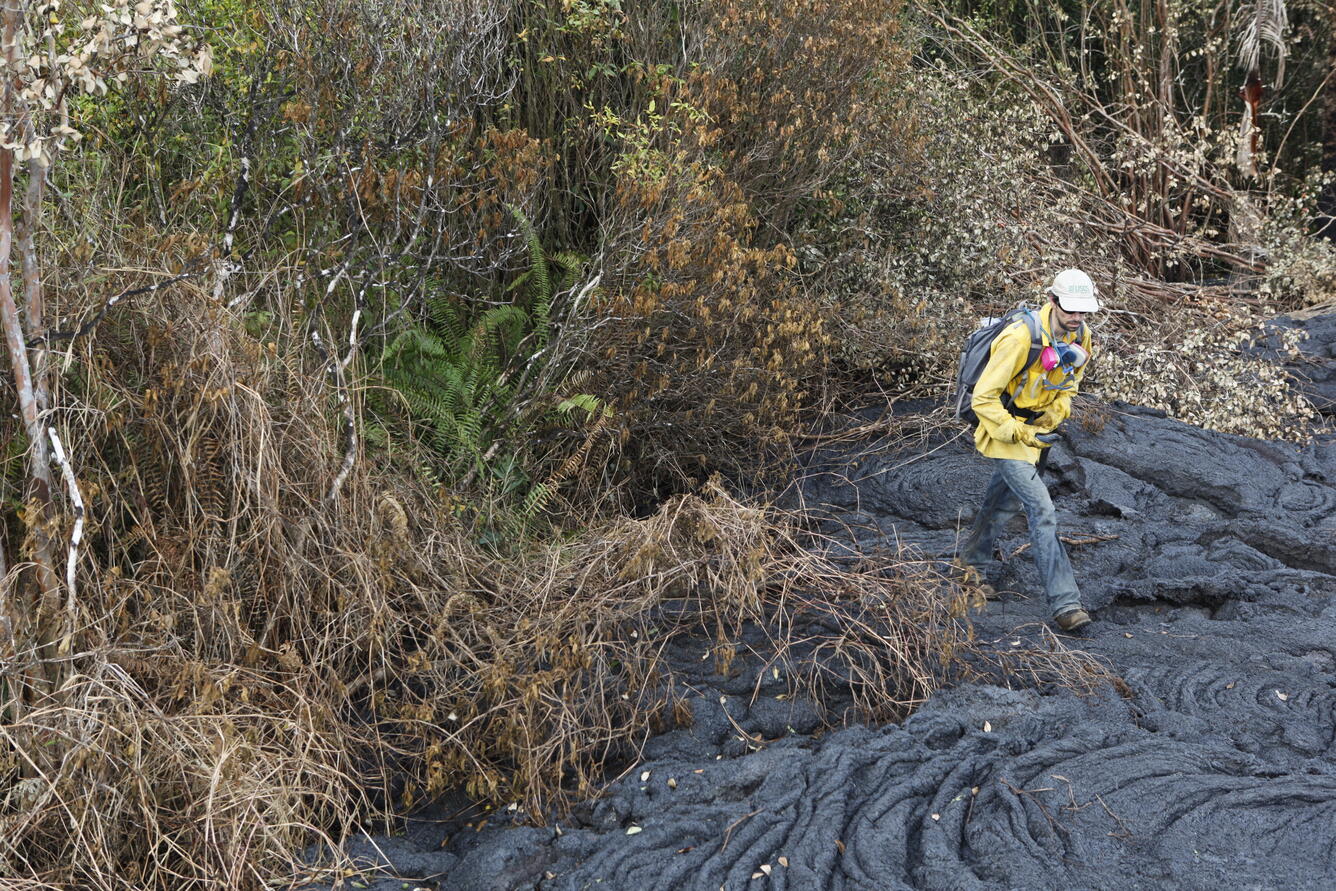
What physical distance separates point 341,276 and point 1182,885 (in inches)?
200

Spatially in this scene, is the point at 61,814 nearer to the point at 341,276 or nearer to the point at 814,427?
the point at 341,276

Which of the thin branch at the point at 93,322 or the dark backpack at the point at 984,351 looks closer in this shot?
the thin branch at the point at 93,322

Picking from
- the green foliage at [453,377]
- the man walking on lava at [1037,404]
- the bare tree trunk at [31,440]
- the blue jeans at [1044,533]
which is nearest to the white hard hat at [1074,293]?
the man walking on lava at [1037,404]

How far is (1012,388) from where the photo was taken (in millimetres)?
6301

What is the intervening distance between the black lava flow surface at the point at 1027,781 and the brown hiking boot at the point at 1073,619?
0.42 feet

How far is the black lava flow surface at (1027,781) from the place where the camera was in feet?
14.9

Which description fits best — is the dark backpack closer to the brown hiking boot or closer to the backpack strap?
the backpack strap

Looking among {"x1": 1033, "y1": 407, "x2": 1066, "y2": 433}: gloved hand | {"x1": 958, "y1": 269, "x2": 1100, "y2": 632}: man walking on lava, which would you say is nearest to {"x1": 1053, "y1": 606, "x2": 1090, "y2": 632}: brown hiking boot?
{"x1": 958, "y1": 269, "x2": 1100, "y2": 632}: man walking on lava

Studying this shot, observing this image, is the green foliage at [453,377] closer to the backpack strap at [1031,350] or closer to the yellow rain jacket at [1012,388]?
the yellow rain jacket at [1012,388]

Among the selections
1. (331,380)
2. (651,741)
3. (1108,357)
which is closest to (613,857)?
(651,741)

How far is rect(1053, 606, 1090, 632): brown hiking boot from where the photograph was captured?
20.6ft

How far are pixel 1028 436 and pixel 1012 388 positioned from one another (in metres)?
0.27

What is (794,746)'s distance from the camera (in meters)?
5.51

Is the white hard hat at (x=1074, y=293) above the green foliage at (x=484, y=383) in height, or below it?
above
